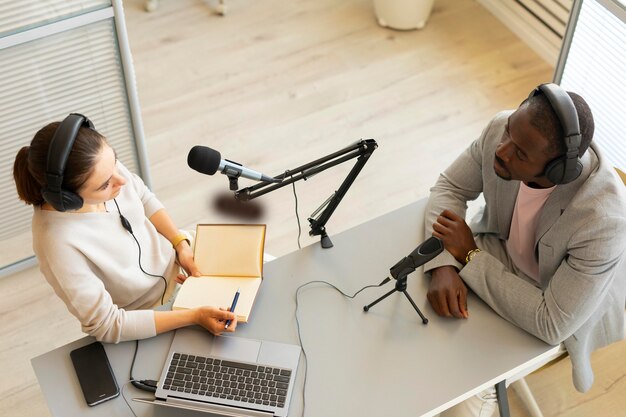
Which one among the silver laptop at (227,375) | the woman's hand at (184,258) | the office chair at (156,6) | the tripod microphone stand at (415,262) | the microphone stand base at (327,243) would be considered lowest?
the office chair at (156,6)

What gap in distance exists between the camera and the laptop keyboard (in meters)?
1.72

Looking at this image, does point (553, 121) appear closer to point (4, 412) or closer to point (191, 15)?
point (4, 412)

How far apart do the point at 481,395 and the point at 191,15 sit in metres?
2.78

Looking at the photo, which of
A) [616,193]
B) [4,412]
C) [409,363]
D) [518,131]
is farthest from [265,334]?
[4,412]

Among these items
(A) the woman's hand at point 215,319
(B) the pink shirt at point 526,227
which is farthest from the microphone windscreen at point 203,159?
(B) the pink shirt at point 526,227

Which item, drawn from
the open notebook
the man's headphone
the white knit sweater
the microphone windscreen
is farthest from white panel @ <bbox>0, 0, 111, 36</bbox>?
the microphone windscreen

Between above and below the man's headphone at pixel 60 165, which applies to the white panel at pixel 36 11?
below

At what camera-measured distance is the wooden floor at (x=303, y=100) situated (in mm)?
3066

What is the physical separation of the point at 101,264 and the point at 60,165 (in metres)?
0.35

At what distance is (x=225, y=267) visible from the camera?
6.44 feet

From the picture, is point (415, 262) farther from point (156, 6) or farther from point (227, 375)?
Result: point (156, 6)

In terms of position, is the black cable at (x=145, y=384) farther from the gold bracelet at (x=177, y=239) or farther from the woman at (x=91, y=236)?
the gold bracelet at (x=177, y=239)

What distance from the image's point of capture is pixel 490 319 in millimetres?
1888

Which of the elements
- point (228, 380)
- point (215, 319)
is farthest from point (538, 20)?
point (228, 380)
